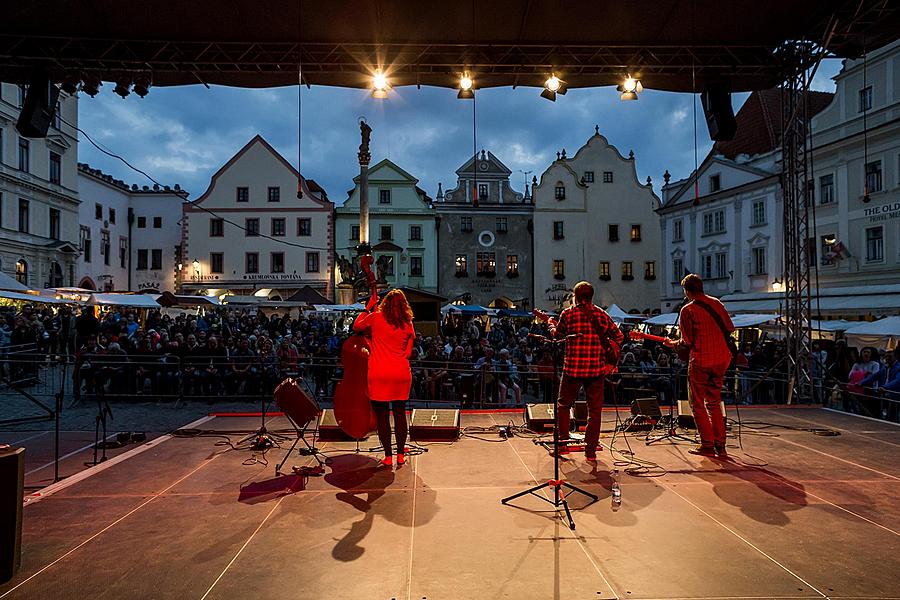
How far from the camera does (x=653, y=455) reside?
5.82 m

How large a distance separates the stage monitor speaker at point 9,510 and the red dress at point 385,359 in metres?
2.74

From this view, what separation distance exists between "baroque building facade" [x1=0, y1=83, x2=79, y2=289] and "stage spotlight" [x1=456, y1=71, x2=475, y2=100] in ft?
83.8

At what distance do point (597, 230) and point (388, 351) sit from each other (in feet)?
112

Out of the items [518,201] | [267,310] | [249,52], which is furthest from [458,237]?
[249,52]

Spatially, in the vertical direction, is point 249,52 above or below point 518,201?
below

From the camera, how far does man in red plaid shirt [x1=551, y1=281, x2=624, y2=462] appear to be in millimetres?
5312

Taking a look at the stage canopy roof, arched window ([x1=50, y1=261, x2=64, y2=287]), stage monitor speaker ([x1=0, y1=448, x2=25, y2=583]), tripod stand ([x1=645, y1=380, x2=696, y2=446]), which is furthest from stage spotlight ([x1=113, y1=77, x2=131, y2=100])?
arched window ([x1=50, y1=261, x2=64, y2=287])

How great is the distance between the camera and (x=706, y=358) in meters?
5.64

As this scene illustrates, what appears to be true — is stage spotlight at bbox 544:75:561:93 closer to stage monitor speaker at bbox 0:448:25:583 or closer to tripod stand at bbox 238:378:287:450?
tripod stand at bbox 238:378:287:450

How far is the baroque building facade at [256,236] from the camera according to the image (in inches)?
1411

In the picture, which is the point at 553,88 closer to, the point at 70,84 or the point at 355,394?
the point at 355,394

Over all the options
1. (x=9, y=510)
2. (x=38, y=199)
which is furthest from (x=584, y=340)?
(x=38, y=199)

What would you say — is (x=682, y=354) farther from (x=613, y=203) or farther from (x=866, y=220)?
(x=613, y=203)

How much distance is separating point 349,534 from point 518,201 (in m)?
34.5
